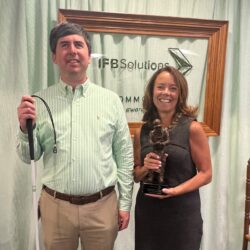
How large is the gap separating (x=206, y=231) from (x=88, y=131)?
132 cm

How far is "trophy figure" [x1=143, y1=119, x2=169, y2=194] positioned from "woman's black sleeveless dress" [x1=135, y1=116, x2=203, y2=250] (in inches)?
2.3

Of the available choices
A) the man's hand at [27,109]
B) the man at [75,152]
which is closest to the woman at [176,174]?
the man at [75,152]

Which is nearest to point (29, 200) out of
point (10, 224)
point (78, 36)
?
point (10, 224)

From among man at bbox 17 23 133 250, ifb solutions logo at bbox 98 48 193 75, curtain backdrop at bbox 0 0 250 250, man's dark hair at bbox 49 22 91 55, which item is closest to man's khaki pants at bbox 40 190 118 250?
man at bbox 17 23 133 250

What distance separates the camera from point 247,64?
2127 millimetres

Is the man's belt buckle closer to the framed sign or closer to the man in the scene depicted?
the man

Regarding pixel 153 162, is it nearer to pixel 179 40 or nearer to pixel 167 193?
pixel 167 193

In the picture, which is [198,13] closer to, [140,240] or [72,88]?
[72,88]

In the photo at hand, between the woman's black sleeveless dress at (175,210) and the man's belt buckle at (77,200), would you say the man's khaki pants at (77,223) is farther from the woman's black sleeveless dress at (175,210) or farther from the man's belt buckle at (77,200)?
the woman's black sleeveless dress at (175,210)

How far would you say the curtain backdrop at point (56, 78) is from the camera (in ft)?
5.98

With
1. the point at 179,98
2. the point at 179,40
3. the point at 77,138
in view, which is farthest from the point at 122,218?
the point at 179,40

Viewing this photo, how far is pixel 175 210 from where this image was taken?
1467 mm

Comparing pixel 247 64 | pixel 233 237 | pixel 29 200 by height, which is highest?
pixel 247 64

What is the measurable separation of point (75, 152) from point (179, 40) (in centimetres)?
104
